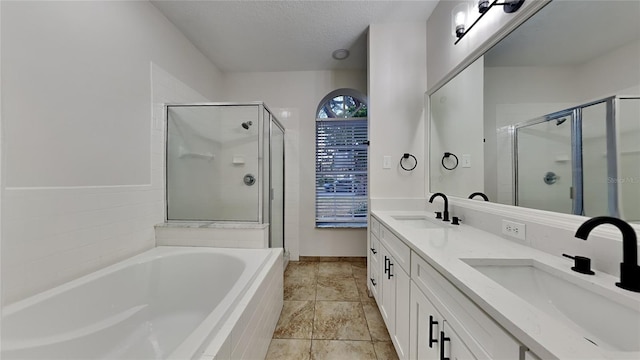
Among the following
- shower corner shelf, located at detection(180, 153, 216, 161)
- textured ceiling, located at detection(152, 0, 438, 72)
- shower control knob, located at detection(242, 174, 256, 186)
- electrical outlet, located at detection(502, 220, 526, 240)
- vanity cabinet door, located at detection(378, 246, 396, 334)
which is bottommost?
vanity cabinet door, located at detection(378, 246, 396, 334)

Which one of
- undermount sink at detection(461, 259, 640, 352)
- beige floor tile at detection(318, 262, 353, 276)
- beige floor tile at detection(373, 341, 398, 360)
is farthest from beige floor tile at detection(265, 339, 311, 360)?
undermount sink at detection(461, 259, 640, 352)

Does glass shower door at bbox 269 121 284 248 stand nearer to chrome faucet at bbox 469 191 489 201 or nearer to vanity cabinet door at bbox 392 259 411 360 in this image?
vanity cabinet door at bbox 392 259 411 360

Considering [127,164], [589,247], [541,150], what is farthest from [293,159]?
Answer: [589,247]

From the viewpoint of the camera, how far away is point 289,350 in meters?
1.48

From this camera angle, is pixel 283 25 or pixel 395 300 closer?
pixel 395 300

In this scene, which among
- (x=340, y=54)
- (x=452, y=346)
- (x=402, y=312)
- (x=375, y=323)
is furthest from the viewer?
(x=340, y=54)

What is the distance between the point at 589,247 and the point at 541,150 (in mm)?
431

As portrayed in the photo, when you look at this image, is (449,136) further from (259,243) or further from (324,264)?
(324,264)

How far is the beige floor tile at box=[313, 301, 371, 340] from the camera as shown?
1615 mm

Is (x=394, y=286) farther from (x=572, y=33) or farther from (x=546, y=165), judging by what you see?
(x=572, y=33)

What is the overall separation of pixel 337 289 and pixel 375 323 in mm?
569

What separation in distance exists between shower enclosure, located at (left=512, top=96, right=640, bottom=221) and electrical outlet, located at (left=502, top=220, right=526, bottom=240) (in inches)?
4.2

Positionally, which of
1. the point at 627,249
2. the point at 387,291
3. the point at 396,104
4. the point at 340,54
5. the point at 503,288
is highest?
the point at 340,54

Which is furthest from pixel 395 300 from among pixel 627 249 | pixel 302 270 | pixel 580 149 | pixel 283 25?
pixel 283 25
